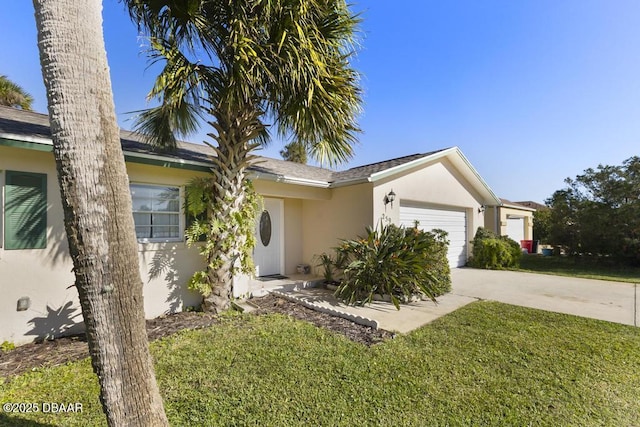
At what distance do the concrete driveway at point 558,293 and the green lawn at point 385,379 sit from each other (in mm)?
1313

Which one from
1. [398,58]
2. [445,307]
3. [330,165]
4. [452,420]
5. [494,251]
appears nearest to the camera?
[452,420]

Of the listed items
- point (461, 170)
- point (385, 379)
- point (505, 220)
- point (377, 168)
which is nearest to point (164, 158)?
point (385, 379)

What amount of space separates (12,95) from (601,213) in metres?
28.1

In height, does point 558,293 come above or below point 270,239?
below

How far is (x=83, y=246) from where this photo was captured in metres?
1.77

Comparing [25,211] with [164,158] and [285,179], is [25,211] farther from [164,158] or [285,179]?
[285,179]

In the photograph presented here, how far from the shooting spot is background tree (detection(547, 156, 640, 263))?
40.4 ft

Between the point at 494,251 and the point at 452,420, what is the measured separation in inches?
443

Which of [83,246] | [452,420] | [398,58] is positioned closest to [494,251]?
[398,58]

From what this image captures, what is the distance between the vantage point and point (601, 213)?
1278 centimetres

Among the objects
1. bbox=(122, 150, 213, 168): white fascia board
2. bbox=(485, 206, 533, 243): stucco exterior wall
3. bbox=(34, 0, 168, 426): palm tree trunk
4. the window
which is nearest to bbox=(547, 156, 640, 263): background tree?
bbox=(485, 206, 533, 243): stucco exterior wall

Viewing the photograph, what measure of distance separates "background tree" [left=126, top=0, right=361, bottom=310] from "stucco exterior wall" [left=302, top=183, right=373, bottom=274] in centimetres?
268

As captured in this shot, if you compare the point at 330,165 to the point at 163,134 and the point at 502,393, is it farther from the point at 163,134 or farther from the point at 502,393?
the point at 502,393

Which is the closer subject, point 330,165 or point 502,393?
point 502,393
